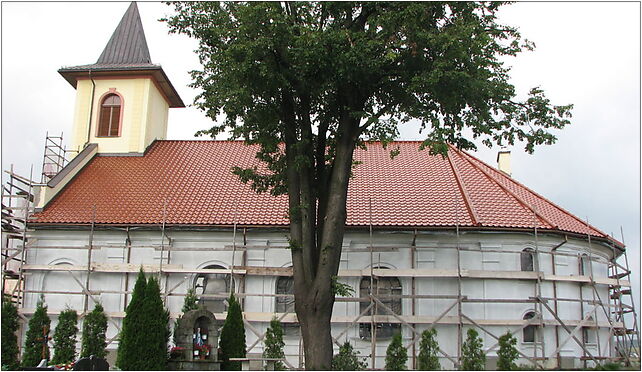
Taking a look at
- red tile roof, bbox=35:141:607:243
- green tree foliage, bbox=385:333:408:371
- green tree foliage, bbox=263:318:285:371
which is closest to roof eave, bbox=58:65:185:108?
red tile roof, bbox=35:141:607:243

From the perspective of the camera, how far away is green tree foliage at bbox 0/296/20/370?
19.1m

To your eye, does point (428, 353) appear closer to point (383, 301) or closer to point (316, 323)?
point (383, 301)

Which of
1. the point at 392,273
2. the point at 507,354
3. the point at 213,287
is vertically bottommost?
the point at 507,354

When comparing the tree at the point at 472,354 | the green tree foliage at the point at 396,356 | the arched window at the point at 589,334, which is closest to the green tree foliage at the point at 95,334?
the green tree foliage at the point at 396,356

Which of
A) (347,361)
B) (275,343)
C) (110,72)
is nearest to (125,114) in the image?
(110,72)

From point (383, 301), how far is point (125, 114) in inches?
520

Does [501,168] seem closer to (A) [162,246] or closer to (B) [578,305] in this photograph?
(B) [578,305]

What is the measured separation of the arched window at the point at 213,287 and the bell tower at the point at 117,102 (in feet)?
24.1

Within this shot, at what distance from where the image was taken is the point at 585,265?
68.0 ft

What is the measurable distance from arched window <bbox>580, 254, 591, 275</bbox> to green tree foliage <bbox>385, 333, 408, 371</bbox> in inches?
251

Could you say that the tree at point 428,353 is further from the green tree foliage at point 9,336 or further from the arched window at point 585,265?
the green tree foliage at point 9,336

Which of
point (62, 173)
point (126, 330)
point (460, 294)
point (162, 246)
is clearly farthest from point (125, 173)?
point (460, 294)

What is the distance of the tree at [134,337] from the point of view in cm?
1639

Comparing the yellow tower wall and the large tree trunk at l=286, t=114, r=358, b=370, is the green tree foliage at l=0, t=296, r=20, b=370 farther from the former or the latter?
the large tree trunk at l=286, t=114, r=358, b=370
